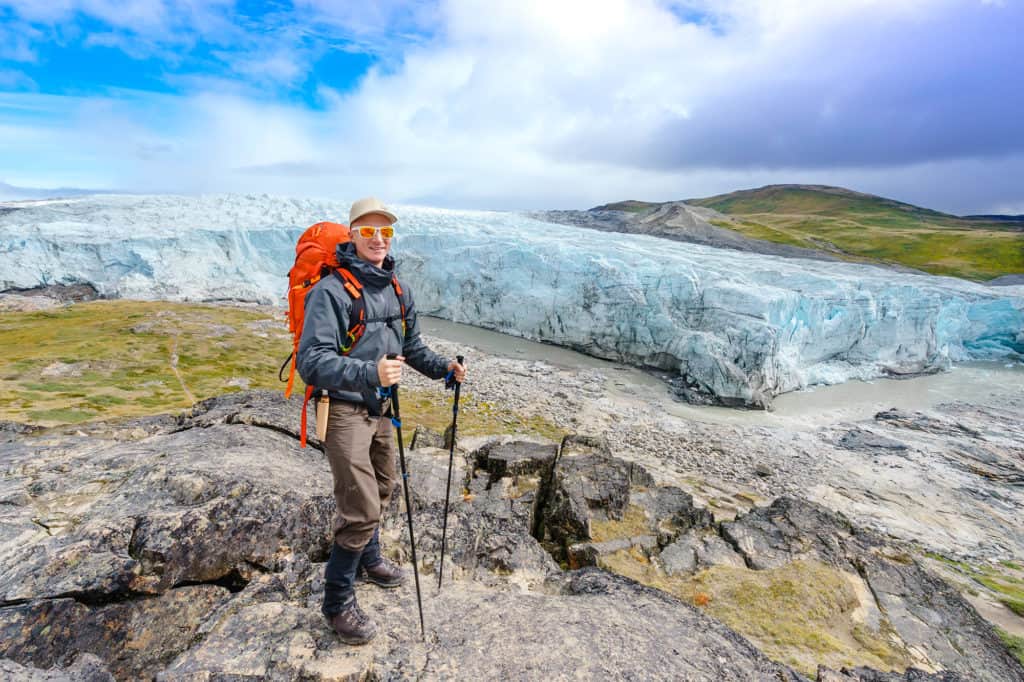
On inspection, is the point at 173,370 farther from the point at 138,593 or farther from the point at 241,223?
the point at 241,223

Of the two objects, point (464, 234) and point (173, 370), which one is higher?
point (464, 234)

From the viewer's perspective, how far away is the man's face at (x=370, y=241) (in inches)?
143

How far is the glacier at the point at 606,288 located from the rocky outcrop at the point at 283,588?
39.0 ft

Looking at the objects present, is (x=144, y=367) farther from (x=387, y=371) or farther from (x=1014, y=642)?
(x=1014, y=642)

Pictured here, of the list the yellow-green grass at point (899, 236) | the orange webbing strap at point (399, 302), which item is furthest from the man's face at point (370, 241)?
the yellow-green grass at point (899, 236)

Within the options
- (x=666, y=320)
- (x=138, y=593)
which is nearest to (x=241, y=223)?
(x=666, y=320)

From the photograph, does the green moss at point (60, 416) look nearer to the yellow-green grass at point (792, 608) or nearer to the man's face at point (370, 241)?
the man's face at point (370, 241)

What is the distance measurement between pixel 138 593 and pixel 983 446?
2305 cm

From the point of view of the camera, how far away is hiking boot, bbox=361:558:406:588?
4.29 meters

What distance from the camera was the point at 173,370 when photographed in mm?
19359

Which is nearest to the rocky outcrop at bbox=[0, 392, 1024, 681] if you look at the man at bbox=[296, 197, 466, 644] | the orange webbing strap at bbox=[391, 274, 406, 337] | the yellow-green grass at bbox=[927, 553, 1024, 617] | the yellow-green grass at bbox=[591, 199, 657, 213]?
the man at bbox=[296, 197, 466, 644]

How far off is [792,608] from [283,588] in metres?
6.09

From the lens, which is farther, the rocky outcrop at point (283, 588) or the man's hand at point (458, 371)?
the man's hand at point (458, 371)

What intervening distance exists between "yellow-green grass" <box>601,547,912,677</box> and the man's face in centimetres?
544
